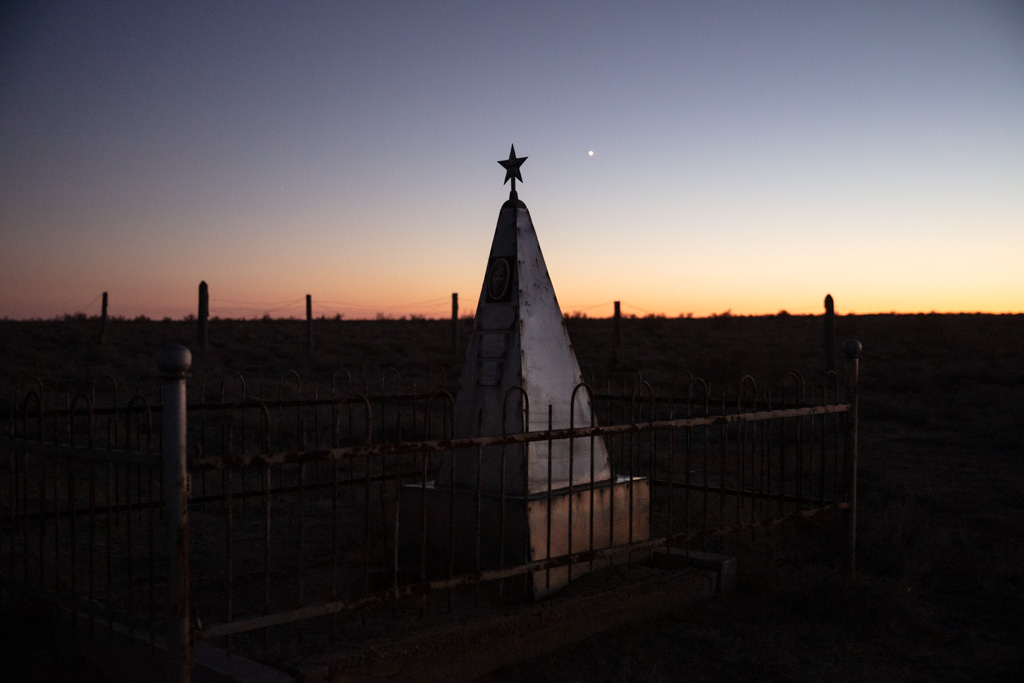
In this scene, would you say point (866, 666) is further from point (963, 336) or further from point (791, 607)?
point (963, 336)

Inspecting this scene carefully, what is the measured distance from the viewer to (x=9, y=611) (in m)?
4.51

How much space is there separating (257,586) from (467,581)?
2.27 m

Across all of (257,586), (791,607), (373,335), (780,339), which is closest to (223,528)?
(257,586)

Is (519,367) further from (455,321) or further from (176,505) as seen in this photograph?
(455,321)

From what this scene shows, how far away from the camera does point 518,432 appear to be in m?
5.00

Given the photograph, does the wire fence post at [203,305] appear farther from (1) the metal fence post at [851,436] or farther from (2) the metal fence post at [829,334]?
(1) the metal fence post at [851,436]

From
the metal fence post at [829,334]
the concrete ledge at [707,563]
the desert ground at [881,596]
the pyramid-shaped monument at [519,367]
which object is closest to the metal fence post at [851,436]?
the desert ground at [881,596]

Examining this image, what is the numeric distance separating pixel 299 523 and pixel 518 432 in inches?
80.6

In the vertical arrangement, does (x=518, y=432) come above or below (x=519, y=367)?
below

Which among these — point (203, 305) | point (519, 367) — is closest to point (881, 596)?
point (519, 367)

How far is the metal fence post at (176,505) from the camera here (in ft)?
9.39

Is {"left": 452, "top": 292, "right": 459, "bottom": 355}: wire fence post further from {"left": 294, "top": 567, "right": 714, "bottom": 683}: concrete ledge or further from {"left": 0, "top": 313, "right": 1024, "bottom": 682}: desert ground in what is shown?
{"left": 294, "top": 567, "right": 714, "bottom": 683}: concrete ledge

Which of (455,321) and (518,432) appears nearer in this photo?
Answer: (518,432)

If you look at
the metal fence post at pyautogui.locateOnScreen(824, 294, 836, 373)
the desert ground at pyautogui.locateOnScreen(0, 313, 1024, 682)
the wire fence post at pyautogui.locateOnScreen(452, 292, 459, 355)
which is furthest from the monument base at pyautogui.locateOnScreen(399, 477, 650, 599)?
the wire fence post at pyautogui.locateOnScreen(452, 292, 459, 355)
